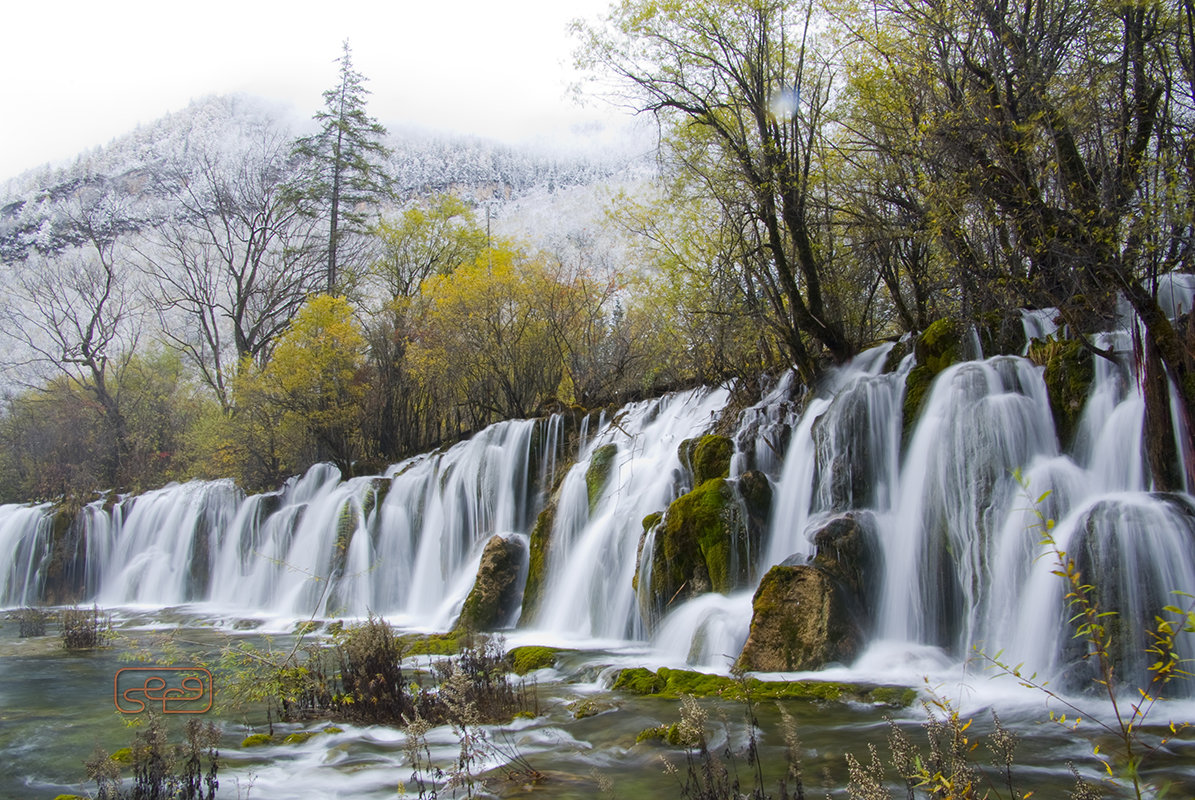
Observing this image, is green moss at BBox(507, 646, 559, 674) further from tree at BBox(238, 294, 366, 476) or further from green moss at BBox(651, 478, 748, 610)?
tree at BBox(238, 294, 366, 476)

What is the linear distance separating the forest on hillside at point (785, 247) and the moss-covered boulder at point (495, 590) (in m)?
5.43

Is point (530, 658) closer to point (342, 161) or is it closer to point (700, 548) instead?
point (700, 548)

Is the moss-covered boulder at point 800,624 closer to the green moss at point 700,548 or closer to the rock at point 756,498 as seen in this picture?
the green moss at point 700,548

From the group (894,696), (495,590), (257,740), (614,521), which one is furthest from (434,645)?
(894,696)

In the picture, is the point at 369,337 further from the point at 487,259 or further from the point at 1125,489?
the point at 1125,489

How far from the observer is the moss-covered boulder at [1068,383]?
9.34 m

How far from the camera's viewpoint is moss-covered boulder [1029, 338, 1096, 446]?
934cm

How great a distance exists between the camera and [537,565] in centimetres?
1462

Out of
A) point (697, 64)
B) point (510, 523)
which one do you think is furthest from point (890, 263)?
point (510, 523)

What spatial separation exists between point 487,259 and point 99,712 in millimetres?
20381

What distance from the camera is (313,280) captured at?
39094 mm

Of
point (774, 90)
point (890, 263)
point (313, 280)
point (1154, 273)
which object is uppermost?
point (313, 280)

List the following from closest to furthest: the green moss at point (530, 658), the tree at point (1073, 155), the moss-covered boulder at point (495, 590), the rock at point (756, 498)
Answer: the tree at point (1073, 155), the green moss at point (530, 658), the rock at point (756, 498), the moss-covered boulder at point (495, 590)
